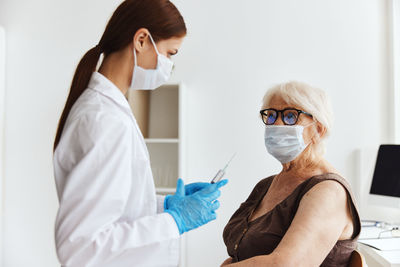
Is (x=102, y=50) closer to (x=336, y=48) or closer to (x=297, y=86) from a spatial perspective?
(x=297, y=86)

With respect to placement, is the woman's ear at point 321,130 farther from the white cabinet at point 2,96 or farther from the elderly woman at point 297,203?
the white cabinet at point 2,96

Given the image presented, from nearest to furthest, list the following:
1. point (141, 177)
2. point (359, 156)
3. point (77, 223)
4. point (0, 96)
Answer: point (77, 223) → point (141, 177) → point (359, 156) → point (0, 96)

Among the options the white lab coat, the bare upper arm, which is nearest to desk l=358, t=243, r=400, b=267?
the bare upper arm

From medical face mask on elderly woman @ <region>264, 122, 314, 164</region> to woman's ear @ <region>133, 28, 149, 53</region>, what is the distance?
668 millimetres

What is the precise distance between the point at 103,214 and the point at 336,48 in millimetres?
2336

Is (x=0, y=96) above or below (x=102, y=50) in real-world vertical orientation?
below

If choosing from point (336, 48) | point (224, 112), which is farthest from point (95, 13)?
point (336, 48)

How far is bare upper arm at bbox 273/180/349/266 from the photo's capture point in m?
1.13

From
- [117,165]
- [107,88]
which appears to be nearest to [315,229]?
[117,165]

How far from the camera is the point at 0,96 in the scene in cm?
292

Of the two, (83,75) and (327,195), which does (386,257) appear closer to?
(327,195)

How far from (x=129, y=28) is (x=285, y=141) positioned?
764 mm

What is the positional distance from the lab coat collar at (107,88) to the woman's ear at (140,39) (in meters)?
0.13

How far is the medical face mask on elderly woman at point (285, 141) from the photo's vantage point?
1460 millimetres
